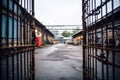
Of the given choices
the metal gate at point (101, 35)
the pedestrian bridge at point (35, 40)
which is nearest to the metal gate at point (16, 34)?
the pedestrian bridge at point (35, 40)

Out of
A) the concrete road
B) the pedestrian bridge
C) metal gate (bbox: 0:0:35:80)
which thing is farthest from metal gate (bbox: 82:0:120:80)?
metal gate (bbox: 0:0:35:80)

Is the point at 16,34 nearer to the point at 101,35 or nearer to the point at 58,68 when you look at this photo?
the point at 101,35

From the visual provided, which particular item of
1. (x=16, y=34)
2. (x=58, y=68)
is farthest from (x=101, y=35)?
(x=58, y=68)

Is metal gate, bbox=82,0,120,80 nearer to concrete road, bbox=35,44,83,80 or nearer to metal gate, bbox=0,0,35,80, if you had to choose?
concrete road, bbox=35,44,83,80

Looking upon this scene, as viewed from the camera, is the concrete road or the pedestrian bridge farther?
the concrete road

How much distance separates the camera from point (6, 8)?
8.20 feet

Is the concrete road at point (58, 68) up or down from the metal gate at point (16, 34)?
down

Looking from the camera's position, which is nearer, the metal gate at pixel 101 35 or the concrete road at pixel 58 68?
the metal gate at pixel 101 35

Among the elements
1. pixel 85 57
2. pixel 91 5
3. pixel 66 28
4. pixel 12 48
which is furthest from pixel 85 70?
pixel 66 28

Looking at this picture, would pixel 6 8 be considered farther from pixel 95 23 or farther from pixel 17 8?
pixel 95 23

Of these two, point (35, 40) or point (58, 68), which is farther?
point (58, 68)

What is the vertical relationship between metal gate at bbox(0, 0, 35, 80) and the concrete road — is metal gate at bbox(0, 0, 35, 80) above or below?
above

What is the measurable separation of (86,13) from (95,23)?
3.61 ft

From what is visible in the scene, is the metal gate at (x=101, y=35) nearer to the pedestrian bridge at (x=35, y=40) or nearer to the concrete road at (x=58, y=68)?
the pedestrian bridge at (x=35, y=40)
